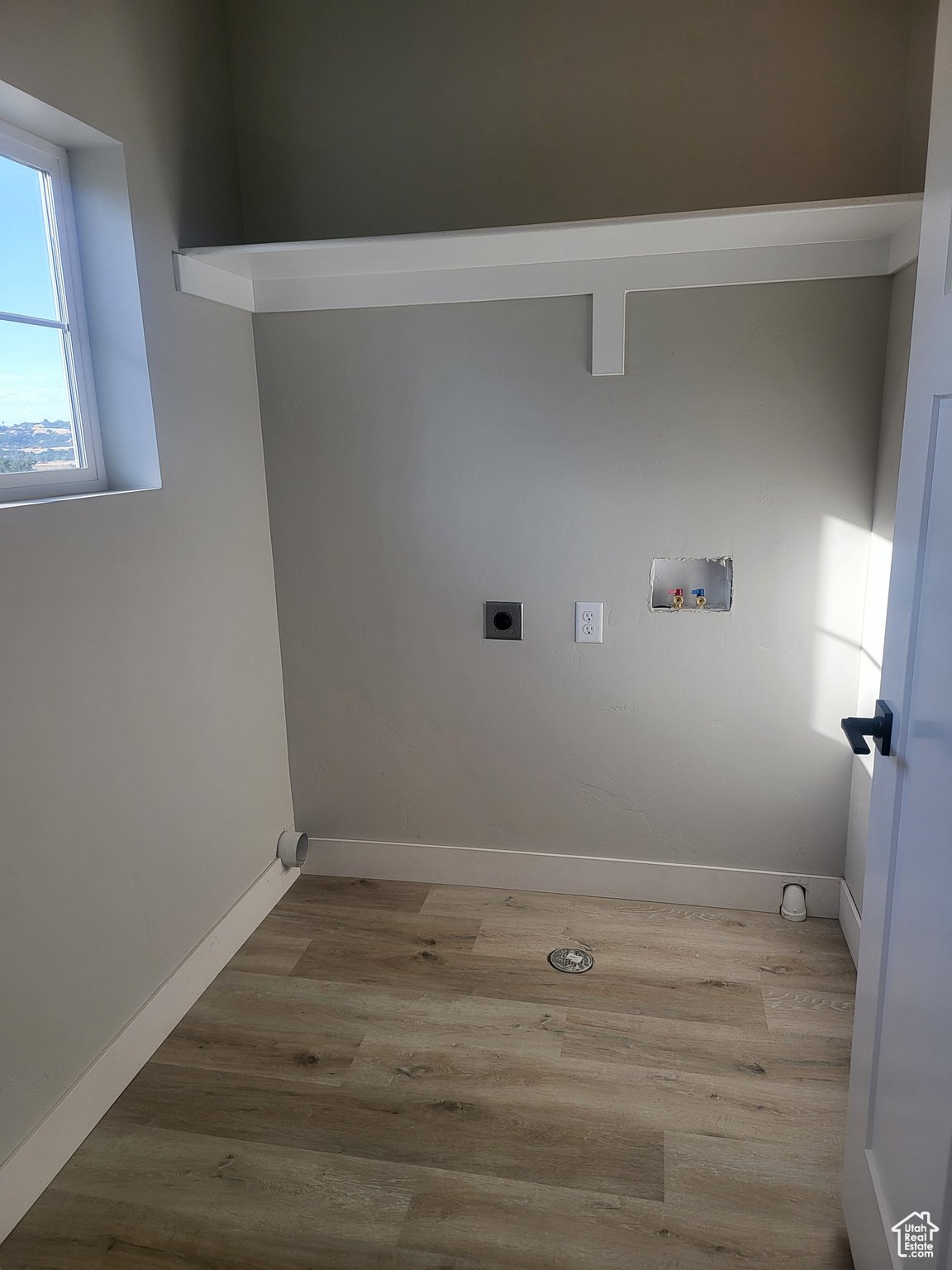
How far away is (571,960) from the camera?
249 centimetres

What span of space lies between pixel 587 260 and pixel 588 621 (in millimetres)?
1074

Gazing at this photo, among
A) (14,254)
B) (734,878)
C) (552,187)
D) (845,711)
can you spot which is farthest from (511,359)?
(734,878)

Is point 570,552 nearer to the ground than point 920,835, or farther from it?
farther from it

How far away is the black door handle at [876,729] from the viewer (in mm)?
1398

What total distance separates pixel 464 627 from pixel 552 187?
136 centimetres

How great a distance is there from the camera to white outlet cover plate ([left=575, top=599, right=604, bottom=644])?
104 inches

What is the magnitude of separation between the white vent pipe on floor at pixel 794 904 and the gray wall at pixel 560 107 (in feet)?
6.79

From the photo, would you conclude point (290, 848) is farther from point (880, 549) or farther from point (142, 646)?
point (880, 549)

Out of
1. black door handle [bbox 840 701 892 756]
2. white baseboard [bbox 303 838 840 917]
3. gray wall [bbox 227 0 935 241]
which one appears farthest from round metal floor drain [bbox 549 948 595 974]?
gray wall [bbox 227 0 935 241]

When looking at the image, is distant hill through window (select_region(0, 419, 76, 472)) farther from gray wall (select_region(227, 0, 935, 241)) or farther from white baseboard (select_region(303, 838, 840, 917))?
white baseboard (select_region(303, 838, 840, 917))

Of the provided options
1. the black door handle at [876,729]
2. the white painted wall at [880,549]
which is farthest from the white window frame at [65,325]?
the white painted wall at [880,549]

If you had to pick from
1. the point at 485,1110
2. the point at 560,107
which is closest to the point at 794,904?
the point at 485,1110

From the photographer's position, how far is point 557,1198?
5.68 feet

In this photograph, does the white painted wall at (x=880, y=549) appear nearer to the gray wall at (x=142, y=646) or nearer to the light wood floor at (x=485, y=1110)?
the light wood floor at (x=485, y=1110)
